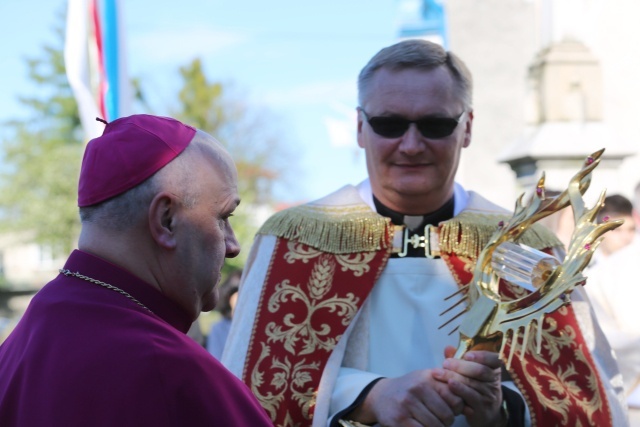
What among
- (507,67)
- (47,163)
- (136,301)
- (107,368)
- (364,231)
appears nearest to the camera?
(107,368)

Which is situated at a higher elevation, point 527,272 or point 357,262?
point 527,272

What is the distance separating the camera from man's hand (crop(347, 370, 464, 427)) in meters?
2.65

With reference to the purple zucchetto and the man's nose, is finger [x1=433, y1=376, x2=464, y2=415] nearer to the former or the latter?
the man's nose

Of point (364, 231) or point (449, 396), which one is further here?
point (364, 231)

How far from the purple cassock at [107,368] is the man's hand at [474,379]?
0.89 m

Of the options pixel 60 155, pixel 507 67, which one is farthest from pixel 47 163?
pixel 507 67

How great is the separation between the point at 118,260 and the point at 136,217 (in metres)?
0.09

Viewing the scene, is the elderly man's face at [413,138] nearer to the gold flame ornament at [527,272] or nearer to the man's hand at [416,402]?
the gold flame ornament at [527,272]

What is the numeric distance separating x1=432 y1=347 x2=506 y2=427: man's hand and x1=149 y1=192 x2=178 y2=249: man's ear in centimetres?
106

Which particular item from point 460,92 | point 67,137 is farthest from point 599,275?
point 67,137

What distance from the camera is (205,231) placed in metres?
1.93

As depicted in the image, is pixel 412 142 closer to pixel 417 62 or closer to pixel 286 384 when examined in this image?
pixel 417 62

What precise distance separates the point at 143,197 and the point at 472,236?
160 cm

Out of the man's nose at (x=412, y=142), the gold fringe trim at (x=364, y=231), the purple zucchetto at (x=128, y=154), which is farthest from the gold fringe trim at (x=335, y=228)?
the purple zucchetto at (x=128, y=154)
